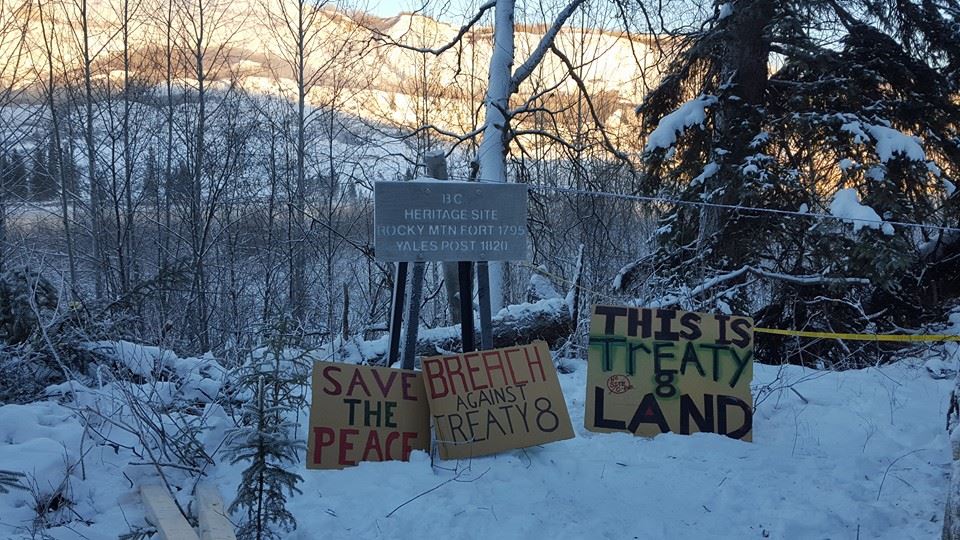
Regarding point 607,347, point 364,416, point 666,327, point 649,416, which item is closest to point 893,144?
point 666,327

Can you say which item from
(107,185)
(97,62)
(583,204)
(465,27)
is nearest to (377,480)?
(465,27)

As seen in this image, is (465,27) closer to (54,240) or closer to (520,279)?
(520,279)

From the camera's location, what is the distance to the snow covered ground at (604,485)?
146 inches

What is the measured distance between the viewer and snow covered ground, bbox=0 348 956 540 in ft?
12.2

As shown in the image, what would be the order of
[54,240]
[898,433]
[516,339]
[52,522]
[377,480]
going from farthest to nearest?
[54,240] < [516,339] < [898,433] < [377,480] < [52,522]

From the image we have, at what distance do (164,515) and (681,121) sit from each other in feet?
24.5

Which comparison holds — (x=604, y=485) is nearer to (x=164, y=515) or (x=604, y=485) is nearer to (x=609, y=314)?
(x=609, y=314)

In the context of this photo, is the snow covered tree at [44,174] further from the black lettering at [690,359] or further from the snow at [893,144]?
the snow at [893,144]

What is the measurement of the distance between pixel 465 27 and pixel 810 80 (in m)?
5.23

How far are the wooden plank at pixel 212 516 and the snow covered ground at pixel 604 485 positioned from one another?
11 centimetres

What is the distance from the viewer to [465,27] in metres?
11.6

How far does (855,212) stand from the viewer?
7.52 meters

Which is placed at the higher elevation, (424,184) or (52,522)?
(424,184)

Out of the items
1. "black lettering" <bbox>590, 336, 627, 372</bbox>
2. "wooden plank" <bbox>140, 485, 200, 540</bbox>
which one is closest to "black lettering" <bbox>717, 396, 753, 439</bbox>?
"black lettering" <bbox>590, 336, 627, 372</bbox>
